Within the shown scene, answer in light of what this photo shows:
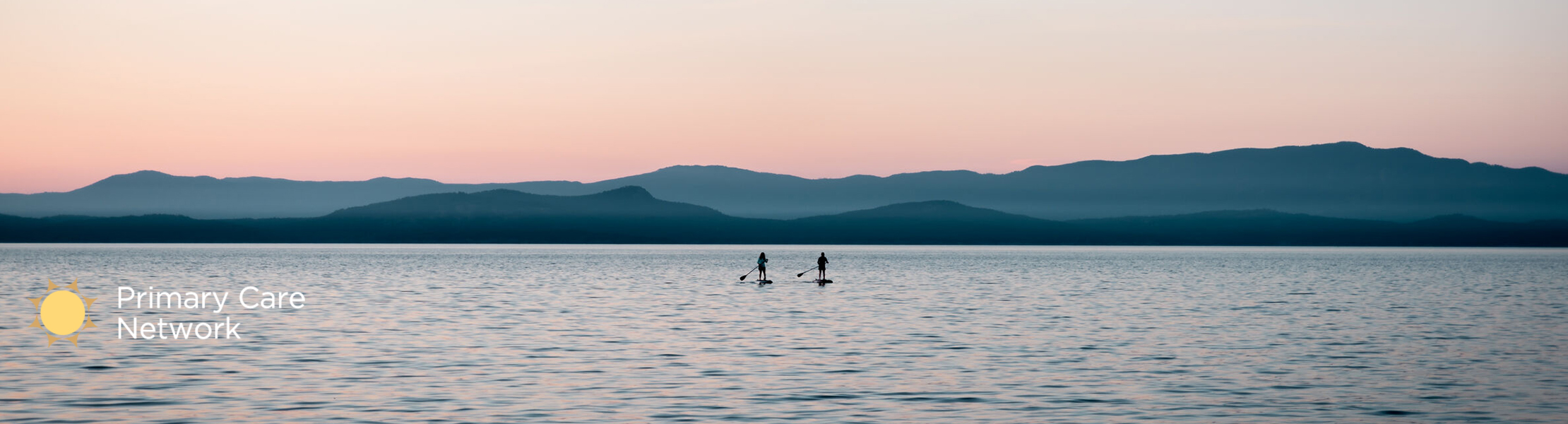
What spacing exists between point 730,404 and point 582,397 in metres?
2.57

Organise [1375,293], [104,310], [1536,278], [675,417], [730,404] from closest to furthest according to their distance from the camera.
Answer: [675,417] < [730,404] < [104,310] < [1375,293] < [1536,278]

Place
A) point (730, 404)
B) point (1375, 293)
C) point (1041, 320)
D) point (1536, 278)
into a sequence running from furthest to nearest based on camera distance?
1. point (1536, 278)
2. point (1375, 293)
3. point (1041, 320)
4. point (730, 404)

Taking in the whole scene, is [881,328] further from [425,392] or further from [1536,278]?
[1536,278]

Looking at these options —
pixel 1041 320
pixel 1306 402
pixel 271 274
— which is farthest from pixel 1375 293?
pixel 271 274

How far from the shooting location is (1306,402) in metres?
22.8

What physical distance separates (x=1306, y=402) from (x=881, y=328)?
17.9 m

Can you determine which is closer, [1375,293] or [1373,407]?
[1373,407]

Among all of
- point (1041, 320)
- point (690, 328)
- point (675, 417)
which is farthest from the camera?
point (1041, 320)

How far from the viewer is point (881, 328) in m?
39.7

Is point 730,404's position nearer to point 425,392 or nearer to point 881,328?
point 425,392

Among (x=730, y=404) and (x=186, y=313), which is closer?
(x=730, y=404)

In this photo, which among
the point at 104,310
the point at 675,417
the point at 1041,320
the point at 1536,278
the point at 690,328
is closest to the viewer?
the point at 675,417

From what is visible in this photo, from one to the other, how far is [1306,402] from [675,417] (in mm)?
10268

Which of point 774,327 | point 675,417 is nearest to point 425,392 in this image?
point 675,417
